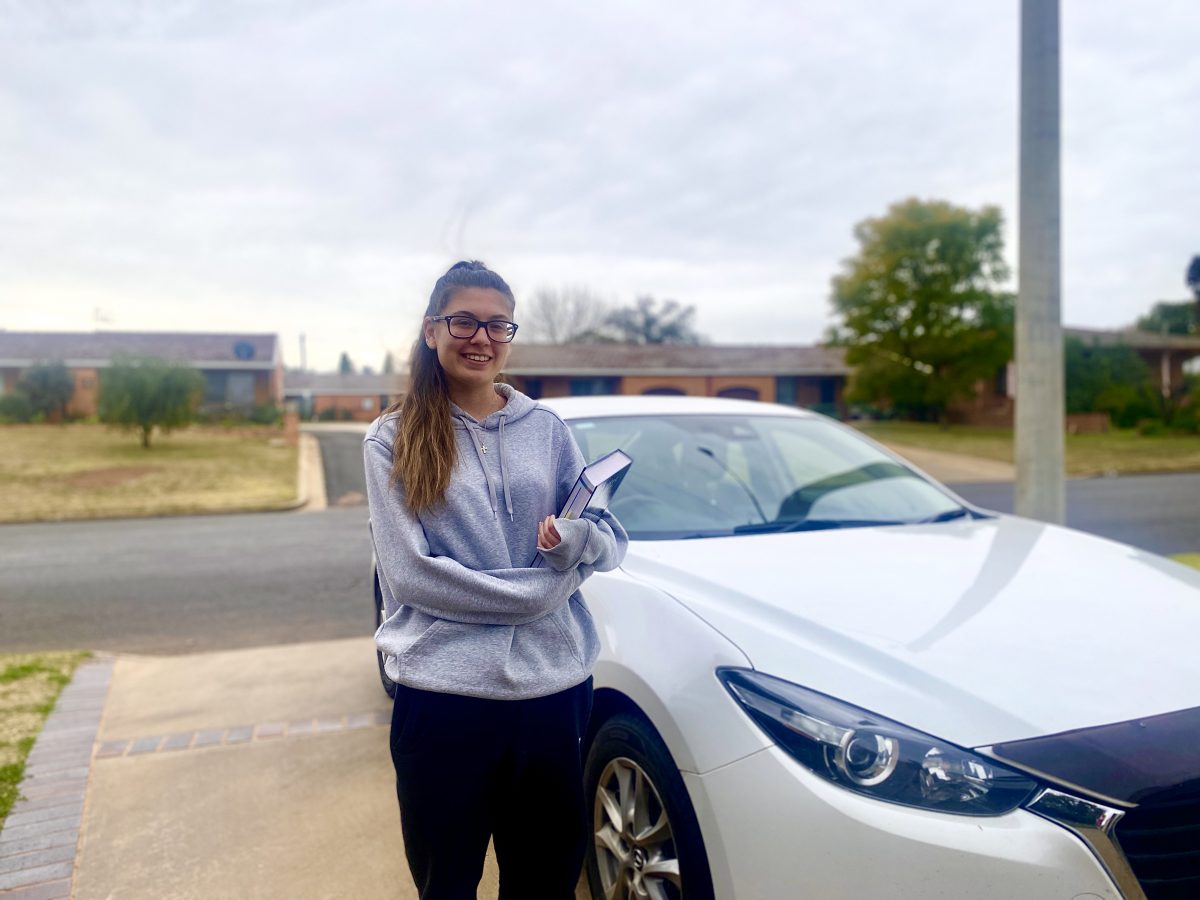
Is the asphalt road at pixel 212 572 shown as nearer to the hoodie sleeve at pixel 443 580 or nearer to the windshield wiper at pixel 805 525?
the windshield wiper at pixel 805 525

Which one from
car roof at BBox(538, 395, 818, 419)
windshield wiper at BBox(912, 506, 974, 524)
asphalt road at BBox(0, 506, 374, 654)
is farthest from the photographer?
Answer: asphalt road at BBox(0, 506, 374, 654)

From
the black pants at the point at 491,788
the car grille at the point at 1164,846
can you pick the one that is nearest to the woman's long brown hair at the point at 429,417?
the black pants at the point at 491,788

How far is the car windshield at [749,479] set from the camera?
3.33 meters

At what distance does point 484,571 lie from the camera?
5.93 feet

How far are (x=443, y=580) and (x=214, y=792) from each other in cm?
251

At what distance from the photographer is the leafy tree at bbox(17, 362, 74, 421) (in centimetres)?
3547

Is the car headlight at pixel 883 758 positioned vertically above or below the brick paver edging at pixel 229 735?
above

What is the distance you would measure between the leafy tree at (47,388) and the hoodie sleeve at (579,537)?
39635 millimetres

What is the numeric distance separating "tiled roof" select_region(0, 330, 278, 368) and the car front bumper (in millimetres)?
44884

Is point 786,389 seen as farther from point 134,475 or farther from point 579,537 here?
point 579,537

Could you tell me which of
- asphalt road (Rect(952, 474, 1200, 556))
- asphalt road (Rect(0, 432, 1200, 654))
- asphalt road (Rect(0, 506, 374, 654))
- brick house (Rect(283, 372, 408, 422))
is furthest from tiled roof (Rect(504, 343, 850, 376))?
asphalt road (Rect(0, 506, 374, 654))

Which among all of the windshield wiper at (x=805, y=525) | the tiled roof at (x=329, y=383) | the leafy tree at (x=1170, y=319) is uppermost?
the leafy tree at (x=1170, y=319)

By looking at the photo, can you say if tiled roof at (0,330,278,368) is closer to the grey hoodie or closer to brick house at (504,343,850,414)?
brick house at (504,343,850,414)

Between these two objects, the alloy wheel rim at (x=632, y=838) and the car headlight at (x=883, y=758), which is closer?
the car headlight at (x=883, y=758)
